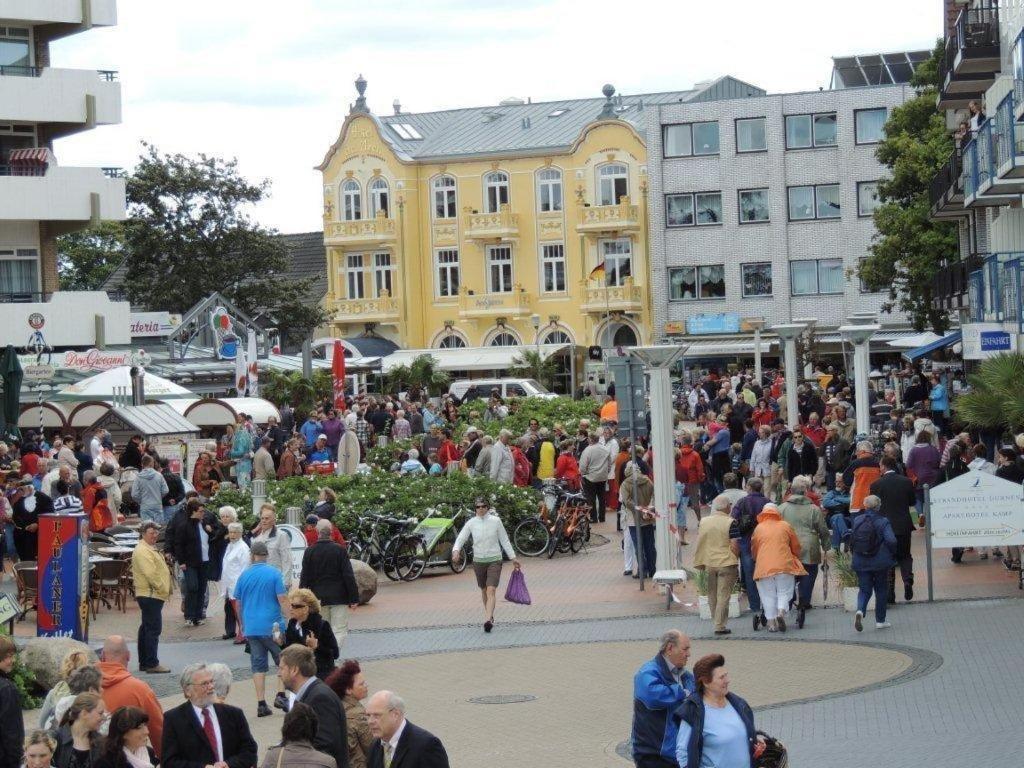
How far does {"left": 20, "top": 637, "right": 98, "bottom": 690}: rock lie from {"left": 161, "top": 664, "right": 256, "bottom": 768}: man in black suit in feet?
24.9

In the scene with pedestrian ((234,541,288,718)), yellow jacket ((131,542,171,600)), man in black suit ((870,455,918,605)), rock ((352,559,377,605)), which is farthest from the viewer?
rock ((352,559,377,605))

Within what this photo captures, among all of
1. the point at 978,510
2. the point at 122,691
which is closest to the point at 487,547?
the point at 978,510

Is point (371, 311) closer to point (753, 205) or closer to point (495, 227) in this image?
point (495, 227)

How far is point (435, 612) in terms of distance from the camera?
907 inches

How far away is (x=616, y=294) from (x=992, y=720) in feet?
185

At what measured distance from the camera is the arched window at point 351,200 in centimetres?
7488

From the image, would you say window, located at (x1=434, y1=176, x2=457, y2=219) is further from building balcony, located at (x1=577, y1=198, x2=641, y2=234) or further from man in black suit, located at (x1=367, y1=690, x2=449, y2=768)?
man in black suit, located at (x1=367, y1=690, x2=449, y2=768)

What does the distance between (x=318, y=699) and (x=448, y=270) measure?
63.6 meters

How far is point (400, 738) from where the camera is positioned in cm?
948

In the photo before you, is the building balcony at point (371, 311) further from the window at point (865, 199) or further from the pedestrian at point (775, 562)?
the pedestrian at point (775, 562)

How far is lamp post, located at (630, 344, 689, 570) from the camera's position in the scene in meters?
22.8

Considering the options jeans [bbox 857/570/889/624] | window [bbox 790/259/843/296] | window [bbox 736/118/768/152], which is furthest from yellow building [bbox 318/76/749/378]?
jeans [bbox 857/570/889/624]

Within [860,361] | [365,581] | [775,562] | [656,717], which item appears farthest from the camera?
[860,361]

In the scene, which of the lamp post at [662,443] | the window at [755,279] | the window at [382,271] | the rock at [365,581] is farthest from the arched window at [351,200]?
the lamp post at [662,443]
